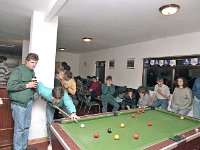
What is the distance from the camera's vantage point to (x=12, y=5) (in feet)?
10.1

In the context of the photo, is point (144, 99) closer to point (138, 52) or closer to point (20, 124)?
point (138, 52)

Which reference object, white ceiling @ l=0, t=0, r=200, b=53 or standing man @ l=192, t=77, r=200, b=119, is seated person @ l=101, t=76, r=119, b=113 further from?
standing man @ l=192, t=77, r=200, b=119

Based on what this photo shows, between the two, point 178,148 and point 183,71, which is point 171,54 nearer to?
point 183,71

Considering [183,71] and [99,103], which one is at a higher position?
[183,71]

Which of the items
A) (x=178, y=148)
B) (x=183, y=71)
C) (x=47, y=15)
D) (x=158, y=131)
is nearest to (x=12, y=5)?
(x=47, y=15)

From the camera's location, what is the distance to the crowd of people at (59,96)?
259 cm

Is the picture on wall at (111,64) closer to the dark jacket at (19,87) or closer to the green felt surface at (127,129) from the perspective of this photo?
the green felt surface at (127,129)

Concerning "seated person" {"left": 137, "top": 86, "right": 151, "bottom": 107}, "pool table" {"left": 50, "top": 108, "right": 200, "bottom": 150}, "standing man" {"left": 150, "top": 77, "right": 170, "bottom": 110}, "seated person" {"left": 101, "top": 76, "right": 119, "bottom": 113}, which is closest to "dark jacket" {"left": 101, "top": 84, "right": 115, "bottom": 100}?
"seated person" {"left": 101, "top": 76, "right": 119, "bottom": 113}

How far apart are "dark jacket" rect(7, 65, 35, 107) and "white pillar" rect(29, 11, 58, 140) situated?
60 cm

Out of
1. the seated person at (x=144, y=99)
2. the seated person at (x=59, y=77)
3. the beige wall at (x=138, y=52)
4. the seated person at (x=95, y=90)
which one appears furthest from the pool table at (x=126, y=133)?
the seated person at (x=95, y=90)

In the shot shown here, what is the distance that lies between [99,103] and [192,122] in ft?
10.6

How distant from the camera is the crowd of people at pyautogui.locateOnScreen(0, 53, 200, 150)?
102 inches

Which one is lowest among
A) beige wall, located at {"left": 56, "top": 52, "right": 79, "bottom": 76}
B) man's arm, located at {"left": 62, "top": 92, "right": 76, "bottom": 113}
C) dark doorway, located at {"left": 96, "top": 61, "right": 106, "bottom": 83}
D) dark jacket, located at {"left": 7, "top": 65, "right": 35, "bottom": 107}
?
man's arm, located at {"left": 62, "top": 92, "right": 76, "bottom": 113}

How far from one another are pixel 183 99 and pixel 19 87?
315 cm
